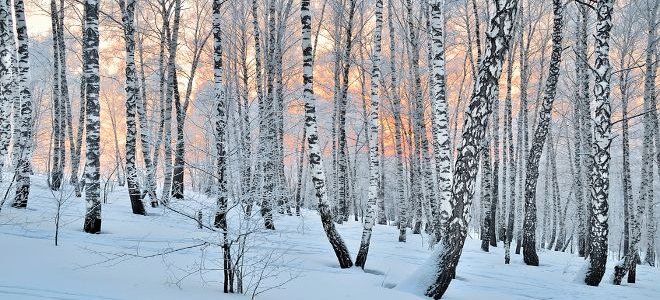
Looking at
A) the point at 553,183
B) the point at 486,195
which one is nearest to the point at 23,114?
the point at 486,195

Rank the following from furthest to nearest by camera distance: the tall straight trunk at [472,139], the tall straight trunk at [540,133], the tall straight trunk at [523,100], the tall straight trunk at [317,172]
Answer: the tall straight trunk at [523,100]
the tall straight trunk at [540,133]
the tall straight trunk at [317,172]
the tall straight trunk at [472,139]

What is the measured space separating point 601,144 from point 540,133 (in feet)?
5.97

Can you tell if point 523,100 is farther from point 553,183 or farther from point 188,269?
point 188,269

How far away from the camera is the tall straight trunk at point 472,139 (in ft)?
22.4

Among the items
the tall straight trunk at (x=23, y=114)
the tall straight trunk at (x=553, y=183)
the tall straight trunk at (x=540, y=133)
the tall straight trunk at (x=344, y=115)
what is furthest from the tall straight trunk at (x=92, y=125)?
the tall straight trunk at (x=553, y=183)

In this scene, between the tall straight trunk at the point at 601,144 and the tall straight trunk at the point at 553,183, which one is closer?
the tall straight trunk at the point at 601,144

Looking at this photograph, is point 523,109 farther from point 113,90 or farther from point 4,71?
point 113,90

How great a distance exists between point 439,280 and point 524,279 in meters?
3.83

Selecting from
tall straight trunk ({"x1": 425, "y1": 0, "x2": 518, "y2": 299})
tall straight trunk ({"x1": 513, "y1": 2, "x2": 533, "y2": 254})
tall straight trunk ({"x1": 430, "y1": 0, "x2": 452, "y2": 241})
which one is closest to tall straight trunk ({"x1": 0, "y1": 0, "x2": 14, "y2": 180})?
tall straight trunk ({"x1": 430, "y1": 0, "x2": 452, "y2": 241})

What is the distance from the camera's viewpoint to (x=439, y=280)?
685 cm

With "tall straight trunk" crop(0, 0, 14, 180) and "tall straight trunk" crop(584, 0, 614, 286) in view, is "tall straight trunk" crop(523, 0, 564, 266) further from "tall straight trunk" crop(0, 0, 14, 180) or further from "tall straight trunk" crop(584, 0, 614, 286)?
"tall straight trunk" crop(0, 0, 14, 180)

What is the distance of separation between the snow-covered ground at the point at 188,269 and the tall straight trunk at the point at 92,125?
1.04 ft

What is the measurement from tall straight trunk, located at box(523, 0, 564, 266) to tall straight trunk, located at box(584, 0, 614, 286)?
51.0 inches

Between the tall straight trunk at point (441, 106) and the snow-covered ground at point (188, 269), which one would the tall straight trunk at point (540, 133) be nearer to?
the snow-covered ground at point (188, 269)
